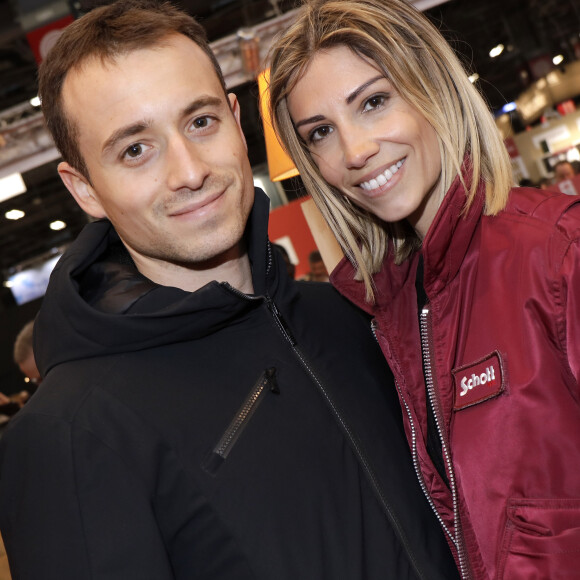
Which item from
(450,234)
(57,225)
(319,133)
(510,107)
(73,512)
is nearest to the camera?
(73,512)

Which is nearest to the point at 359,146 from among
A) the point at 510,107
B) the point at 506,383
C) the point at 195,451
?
the point at 506,383

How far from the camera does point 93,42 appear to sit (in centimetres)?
153

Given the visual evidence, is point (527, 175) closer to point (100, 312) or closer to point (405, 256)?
point (405, 256)

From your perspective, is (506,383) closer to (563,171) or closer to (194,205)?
(194,205)

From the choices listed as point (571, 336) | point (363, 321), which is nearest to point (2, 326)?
point (363, 321)

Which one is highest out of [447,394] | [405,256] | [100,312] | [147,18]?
[147,18]

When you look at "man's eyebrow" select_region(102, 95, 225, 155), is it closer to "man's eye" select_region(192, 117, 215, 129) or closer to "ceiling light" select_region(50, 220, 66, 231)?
"man's eye" select_region(192, 117, 215, 129)

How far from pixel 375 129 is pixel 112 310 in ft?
2.68

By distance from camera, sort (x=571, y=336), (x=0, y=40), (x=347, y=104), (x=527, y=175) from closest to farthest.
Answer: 1. (x=571, y=336)
2. (x=347, y=104)
3. (x=527, y=175)
4. (x=0, y=40)

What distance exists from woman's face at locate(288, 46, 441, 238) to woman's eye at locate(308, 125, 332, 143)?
47 mm

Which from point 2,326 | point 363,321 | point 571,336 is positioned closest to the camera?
point 571,336

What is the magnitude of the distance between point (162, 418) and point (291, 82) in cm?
100

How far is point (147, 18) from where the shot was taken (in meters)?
1.57

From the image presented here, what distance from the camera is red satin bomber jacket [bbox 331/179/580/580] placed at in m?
1.37
